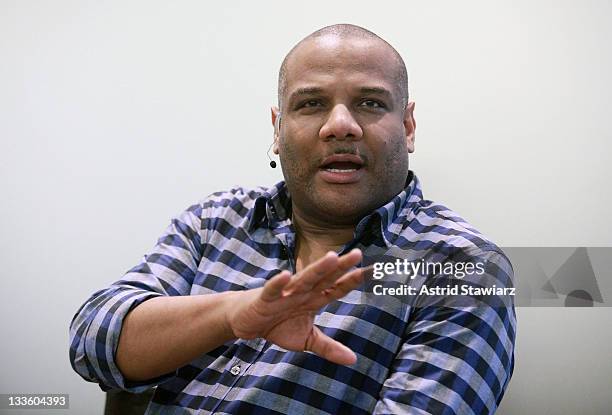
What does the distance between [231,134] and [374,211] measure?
0.65 m

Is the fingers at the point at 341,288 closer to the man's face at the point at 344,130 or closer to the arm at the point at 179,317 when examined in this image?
the arm at the point at 179,317

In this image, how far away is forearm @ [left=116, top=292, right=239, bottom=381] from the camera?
89cm

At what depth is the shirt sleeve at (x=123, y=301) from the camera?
3.20 ft

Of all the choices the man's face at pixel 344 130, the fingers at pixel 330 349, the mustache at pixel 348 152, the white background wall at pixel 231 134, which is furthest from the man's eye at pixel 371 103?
the fingers at pixel 330 349

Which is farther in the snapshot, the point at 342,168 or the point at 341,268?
the point at 342,168

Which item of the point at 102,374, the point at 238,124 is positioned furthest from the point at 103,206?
the point at 102,374

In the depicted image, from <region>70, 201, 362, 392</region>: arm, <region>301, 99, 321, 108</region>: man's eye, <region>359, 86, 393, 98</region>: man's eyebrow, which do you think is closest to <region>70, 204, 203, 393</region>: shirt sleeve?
<region>70, 201, 362, 392</region>: arm

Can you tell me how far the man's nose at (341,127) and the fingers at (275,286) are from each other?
446 mm

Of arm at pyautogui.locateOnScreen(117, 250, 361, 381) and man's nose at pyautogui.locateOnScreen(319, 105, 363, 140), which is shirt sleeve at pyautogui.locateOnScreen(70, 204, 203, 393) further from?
man's nose at pyautogui.locateOnScreen(319, 105, 363, 140)

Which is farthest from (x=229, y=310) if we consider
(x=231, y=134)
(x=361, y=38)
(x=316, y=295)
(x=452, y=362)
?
(x=231, y=134)

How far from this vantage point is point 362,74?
1.12m

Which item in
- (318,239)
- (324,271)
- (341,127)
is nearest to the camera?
(324,271)

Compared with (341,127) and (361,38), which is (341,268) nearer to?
(341,127)

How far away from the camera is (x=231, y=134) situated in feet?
5.30
